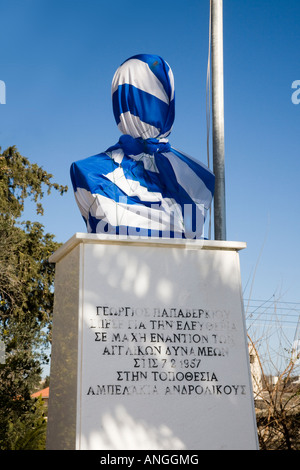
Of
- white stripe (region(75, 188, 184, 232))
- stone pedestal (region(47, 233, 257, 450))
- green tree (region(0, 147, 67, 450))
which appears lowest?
stone pedestal (region(47, 233, 257, 450))

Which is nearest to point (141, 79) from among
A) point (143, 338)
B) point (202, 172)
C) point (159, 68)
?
point (159, 68)

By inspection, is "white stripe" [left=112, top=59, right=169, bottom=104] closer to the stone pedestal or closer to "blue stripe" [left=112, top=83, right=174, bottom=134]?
"blue stripe" [left=112, top=83, right=174, bottom=134]

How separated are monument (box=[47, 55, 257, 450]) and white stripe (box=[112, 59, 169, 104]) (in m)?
0.91

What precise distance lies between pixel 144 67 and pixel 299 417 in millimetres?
3576

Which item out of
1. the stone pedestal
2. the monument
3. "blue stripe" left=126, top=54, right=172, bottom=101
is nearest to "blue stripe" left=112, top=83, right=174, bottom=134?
"blue stripe" left=126, top=54, right=172, bottom=101

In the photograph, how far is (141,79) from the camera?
4488 millimetres

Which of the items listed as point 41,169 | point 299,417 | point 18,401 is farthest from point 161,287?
point 41,169

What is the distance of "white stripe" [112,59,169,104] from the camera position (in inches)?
176

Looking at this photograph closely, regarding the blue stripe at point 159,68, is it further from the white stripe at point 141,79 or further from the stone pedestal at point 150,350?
the stone pedestal at point 150,350

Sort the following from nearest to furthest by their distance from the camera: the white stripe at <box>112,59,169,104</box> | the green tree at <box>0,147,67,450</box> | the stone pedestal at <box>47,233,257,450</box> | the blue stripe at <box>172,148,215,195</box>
Result: the stone pedestal at <box>47,233,257,450</box>
the blue stripe at <box>172,148,215,195</box>
the white stripe at <box>112,59,169,104</box>
the green tree at <box>0,147,67,450</box>

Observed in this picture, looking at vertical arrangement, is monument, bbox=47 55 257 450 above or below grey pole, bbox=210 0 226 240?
below

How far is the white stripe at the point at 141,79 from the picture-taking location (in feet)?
14.7

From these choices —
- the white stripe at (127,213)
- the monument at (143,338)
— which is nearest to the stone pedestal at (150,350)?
the monument at (143,338)

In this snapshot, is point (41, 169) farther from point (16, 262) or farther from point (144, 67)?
point (144, 67)
